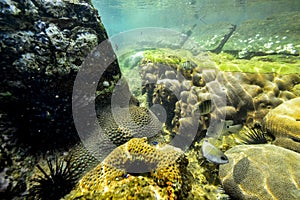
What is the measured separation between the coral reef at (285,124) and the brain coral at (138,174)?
8.03 feet

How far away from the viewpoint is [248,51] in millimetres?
9352

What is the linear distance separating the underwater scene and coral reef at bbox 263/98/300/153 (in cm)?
2

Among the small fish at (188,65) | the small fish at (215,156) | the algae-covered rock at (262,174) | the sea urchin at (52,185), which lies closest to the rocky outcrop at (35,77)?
the sea urchin at (52,185)

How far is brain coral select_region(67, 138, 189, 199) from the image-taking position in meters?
2.25

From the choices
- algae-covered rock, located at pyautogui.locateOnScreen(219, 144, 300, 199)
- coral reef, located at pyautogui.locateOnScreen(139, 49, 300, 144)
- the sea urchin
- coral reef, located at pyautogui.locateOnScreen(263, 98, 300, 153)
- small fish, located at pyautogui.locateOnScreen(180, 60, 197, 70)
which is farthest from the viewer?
small fish, located at pyautogui.locateOnScreen(180, 60, 197, 70)

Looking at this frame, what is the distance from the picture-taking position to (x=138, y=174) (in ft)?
8.12

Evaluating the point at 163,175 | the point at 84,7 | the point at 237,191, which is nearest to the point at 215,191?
the point at 237,191

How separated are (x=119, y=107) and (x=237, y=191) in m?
3.03

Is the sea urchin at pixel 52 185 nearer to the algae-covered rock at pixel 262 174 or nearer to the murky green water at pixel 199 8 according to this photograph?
the algae-covered rock at pixel 262 174

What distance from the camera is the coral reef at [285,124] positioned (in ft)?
11.4


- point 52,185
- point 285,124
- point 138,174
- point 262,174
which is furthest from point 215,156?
point 52,185

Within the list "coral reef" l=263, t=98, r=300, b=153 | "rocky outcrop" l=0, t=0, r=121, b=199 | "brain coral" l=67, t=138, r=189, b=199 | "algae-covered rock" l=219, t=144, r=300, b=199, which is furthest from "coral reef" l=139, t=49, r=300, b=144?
"rocky outcrop" l=0, t=0, r=121, b=199

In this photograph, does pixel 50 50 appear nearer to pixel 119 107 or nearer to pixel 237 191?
pixel 119 107

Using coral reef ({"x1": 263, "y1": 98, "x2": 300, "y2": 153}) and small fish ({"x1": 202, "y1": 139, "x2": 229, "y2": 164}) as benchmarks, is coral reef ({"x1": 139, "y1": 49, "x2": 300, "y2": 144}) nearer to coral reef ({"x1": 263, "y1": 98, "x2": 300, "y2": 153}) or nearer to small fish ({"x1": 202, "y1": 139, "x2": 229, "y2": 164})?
coral reef ({"x1": 263, "y1": 98, "x2": 300, "y2": 153})
